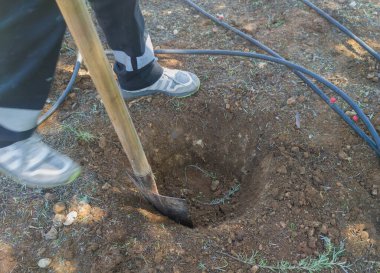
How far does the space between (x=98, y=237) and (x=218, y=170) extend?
90cm

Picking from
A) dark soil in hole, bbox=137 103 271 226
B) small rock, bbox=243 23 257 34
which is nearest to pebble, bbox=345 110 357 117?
dark soil in hole, bbox=137 103 271 226

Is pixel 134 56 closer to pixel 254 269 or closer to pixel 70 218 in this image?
pixel 70 218

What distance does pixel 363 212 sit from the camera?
180 cm

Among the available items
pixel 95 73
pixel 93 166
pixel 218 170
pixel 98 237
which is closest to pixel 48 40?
pixel 95 73

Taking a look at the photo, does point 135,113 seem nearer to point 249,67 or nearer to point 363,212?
point 249,67

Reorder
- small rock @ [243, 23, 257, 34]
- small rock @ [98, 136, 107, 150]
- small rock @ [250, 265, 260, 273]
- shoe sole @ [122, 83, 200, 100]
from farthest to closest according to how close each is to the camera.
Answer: small rock @ [243, 23, 257, 34] < shoe sole @ [122, 83, 200, 100] < small rock @ [98, 136, 107, 150] < small rock @ [250, 265, 260, 273]

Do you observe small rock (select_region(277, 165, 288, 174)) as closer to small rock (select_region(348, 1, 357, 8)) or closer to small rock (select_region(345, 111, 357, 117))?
small rock (select_region(345, 111, 357, 117))

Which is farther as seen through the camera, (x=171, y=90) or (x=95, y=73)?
(x=171, y=90)

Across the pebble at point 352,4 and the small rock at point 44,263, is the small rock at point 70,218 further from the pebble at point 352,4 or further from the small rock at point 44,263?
the pebble at point 352,4

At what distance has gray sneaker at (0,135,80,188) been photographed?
172 centimetres

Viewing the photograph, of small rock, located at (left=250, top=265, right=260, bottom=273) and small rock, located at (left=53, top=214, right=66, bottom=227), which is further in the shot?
small rock, located at (left=53, top=214, right=66, bottom=227)

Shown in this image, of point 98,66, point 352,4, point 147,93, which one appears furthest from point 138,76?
point 352,4

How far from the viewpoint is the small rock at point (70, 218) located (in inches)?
69.7

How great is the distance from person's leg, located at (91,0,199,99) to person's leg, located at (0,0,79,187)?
0.38 metres
